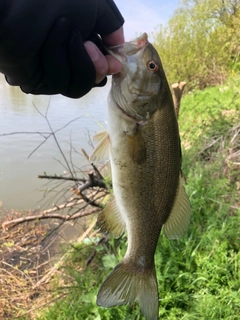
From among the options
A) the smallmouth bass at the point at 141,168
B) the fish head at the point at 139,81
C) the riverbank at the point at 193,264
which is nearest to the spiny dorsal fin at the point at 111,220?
the smallmouth bass at the point at 141,168

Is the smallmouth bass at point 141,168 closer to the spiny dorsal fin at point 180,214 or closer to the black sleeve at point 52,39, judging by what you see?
the spiny dorsal fin at point 180,214

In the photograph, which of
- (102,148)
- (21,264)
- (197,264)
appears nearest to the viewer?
(102,148)

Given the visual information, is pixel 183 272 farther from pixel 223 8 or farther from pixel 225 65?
pixel 223 8

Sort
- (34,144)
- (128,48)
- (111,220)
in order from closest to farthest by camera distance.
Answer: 1. (128,48)
2. (111,220)
3. (34,144)

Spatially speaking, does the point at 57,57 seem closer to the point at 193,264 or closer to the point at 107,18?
the point at 107,18

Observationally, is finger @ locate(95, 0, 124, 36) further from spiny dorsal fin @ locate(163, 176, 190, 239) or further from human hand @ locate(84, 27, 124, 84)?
spiny dorsal fin @ locate(163, 176, 190, 239)

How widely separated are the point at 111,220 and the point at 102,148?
45 cm

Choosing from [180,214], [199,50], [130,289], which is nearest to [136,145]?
[180,214]

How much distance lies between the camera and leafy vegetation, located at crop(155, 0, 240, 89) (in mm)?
15555

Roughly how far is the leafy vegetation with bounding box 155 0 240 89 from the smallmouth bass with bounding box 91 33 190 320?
46.6ft

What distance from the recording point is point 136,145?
175 centimetres

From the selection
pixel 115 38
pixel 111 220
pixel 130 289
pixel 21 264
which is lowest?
pixel 21 264

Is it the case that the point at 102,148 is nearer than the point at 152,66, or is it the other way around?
the point at 152,66

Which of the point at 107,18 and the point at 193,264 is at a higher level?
the point at 107,18
